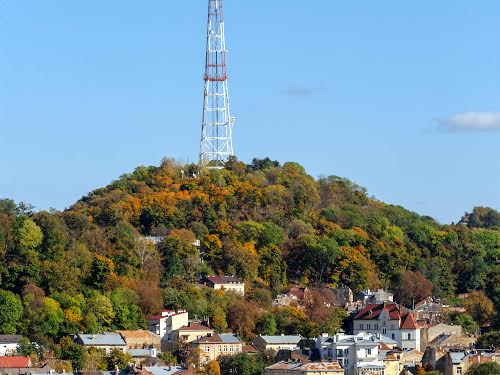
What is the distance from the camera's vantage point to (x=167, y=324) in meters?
73.0

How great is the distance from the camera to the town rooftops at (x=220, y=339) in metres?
70.6

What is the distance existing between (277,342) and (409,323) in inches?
279

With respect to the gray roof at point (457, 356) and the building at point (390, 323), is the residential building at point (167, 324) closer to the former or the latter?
the building at point (390, 323)

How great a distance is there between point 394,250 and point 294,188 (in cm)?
696

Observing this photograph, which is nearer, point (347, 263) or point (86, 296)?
point (86, 296)

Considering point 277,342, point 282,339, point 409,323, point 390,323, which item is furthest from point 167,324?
point 409,323

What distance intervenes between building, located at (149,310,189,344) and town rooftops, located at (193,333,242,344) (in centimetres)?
170

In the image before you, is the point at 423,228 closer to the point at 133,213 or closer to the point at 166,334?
the point at 133,213

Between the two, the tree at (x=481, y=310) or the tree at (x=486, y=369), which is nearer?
the tree at (x=486, y=369)

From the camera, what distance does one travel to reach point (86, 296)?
7269cm

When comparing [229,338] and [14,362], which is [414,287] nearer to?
[229,338]

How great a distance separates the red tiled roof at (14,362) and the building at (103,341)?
3465 millimetres

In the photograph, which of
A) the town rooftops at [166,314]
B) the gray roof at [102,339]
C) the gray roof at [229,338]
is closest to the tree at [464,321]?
the gray roof at [229,338]

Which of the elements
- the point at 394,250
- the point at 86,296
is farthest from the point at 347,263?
the point at 86,296
